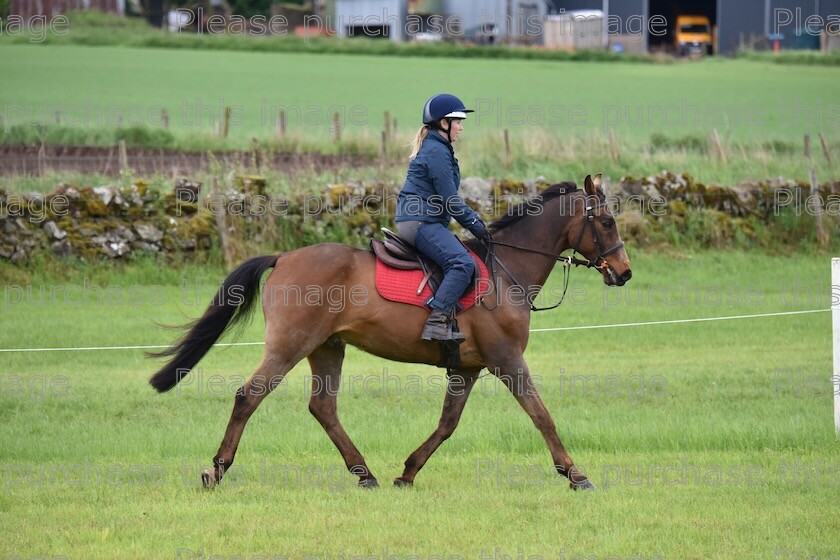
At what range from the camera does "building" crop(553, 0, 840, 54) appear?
67.1 m

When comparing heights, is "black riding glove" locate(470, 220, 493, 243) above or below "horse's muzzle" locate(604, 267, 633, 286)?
above

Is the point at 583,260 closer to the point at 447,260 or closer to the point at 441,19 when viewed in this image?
the point at 447,260

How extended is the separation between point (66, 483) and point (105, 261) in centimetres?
1023

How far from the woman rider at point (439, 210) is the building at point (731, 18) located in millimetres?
60435

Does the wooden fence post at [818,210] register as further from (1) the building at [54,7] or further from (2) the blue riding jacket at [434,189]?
(1) the building at [54,7]

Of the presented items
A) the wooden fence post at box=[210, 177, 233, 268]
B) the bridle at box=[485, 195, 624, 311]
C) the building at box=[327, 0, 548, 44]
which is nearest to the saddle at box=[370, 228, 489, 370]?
the bridle at box=[485, 195, 624, 311]

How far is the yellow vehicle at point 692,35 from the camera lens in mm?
72000

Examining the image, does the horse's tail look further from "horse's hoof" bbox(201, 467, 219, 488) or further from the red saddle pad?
the red saddle pad

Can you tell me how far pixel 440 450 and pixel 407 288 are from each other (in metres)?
2.13

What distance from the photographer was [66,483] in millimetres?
8023

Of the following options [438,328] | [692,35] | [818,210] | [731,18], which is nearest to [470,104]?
[818,210]

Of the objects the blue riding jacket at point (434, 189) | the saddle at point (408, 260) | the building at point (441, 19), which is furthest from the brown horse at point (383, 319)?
the building at point (441, 19)

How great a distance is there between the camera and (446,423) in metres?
8.27

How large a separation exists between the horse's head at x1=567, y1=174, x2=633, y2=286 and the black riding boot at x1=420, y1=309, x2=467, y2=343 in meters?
1.34
